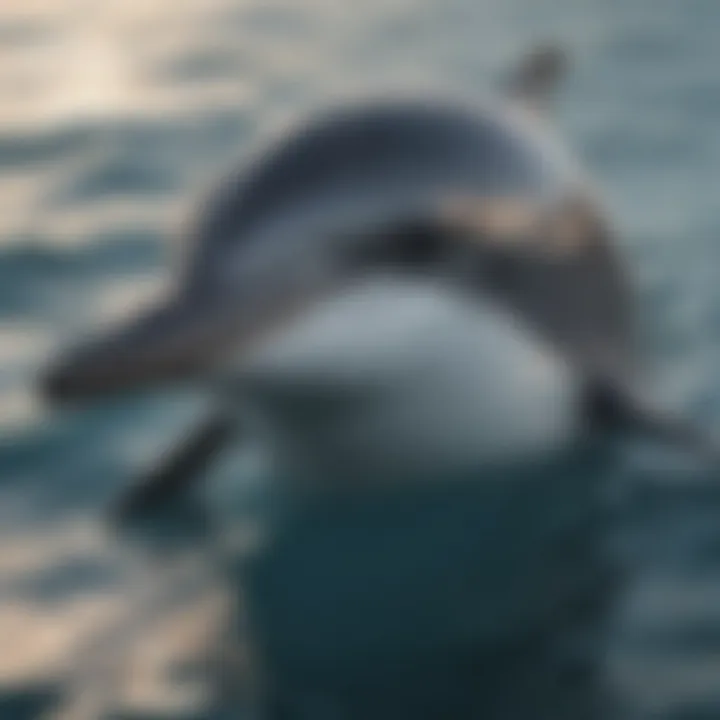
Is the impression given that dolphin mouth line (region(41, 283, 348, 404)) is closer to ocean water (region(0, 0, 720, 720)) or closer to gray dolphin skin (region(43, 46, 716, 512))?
gray dolphin skin (region(43, 46, 716, 512))

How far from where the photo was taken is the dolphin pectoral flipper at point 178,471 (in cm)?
522

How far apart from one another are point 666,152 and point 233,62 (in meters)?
2.22

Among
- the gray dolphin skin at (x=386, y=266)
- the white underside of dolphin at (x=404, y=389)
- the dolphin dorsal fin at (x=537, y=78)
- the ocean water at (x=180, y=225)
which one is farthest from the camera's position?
the dolphin dorsal fin at (x=537, y=78)

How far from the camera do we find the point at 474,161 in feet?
15.6

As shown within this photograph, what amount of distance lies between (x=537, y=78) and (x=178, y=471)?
1.93 meters

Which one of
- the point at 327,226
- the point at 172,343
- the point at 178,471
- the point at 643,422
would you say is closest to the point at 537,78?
the point at 643,422

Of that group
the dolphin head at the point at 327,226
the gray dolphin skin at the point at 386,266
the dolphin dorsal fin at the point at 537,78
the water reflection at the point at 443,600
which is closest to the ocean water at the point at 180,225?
the water reflection at the point at 443,600

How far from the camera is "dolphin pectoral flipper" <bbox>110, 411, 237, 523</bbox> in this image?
5.22 m

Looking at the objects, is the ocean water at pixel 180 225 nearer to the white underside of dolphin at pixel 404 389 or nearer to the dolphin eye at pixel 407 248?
the white underside of dolphin at pixel 404 389

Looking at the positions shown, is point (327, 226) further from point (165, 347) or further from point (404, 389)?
point (165, 347)

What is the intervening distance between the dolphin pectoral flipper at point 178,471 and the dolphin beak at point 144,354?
1.18 m

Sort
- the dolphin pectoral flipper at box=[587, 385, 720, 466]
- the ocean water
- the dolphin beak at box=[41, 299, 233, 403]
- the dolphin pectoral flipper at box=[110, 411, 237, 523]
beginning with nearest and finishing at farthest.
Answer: the dolphin beak at box=[41, 299, 233, 403]
the ocean water
the dolphin pectoral flipper at box=[587, 385, 720, 466]
the dolphin pectoral flipper at box=[110, 411, 237, 523]

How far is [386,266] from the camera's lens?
4.42 metres

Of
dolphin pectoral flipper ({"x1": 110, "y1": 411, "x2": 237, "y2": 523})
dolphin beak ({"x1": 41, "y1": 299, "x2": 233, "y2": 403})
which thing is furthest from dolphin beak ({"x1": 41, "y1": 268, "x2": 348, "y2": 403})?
dolphin pectoral flipper ({"x1": 110, "y1": 411, "x2": 237, "y2": 523})
